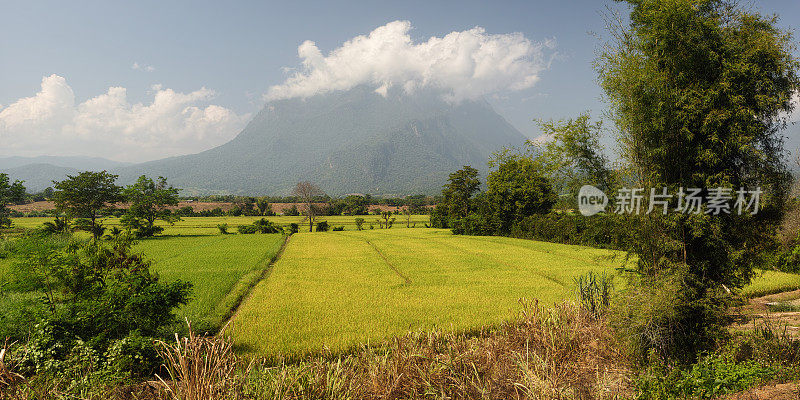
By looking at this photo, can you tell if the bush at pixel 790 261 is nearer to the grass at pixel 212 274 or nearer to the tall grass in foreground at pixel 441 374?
the tall grass in foreground at pixel 441 374

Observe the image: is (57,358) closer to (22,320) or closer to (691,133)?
(22,320)

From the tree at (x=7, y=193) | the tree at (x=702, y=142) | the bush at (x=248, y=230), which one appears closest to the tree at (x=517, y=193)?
the tree at (x=702, y=142)

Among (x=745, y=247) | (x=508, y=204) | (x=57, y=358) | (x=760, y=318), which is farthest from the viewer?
(x=508, y=204)

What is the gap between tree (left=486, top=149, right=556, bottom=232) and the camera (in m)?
37.7

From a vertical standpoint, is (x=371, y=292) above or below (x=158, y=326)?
below

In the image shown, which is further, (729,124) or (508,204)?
(508,204)

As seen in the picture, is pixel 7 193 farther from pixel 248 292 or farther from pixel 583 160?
pixel 583 160

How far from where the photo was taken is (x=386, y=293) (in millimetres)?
13227

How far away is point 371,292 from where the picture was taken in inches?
531

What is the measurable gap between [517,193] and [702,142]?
3286 cm

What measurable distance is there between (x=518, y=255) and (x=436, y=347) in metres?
19.0

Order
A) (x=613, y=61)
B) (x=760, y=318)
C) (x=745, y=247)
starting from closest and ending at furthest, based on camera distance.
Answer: (x=745, y=247) → (x=613, y=61) → (x=760, y=318)

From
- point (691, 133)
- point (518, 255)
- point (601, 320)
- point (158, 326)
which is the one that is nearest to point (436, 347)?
point (601, 320)

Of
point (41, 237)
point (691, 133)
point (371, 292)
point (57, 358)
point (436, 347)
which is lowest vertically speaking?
point (371, 292)
